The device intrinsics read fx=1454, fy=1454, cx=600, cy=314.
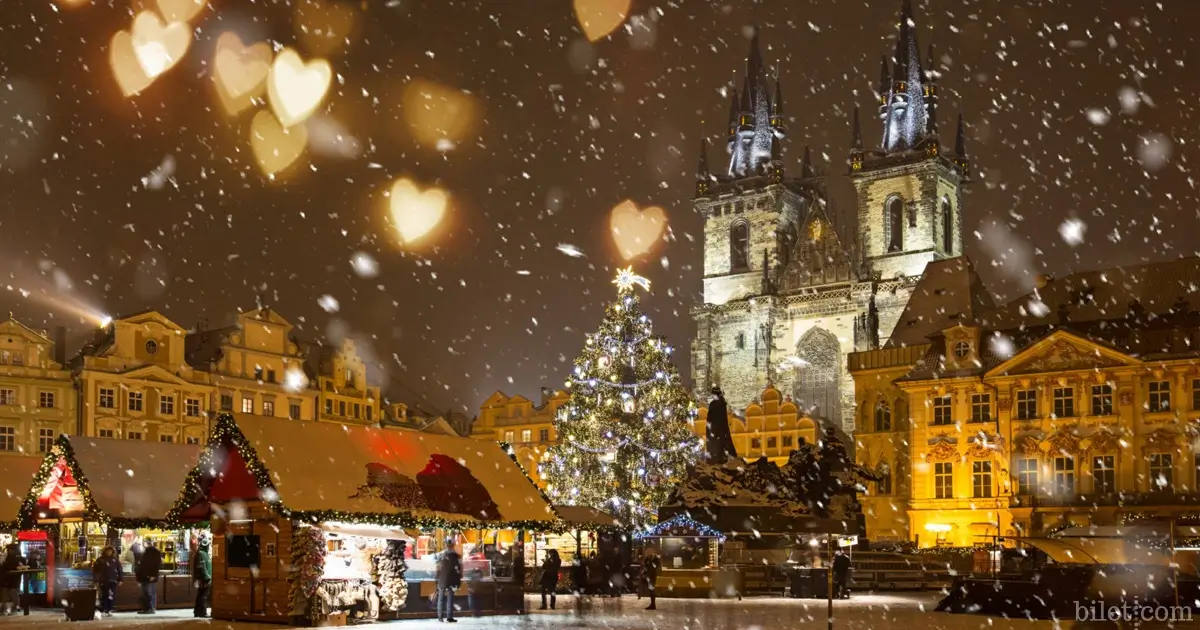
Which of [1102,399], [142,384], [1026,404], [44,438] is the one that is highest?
[142,384]

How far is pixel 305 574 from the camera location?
21.1m

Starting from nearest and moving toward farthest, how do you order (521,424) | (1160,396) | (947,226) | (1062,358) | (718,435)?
(718,435)
(1160,396)
(1062,358)
(521,424)
(947,226)

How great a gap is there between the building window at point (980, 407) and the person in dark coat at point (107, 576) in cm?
3604

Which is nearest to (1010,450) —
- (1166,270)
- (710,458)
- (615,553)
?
(1166,270)

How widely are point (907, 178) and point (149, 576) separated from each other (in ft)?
219

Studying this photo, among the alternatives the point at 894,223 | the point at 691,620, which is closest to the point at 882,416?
the point at 894,223

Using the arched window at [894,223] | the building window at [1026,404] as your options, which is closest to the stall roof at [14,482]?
the building window at [1026,404]

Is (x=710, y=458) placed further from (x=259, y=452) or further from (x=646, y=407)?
(x=259, y=452)

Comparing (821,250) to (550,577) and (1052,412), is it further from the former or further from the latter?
(550,577)

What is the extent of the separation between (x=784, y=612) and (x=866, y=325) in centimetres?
5766

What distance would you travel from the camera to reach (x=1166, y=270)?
5334 cm

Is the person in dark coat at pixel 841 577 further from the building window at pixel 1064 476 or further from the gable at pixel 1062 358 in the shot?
the gable at pixel 1062 358

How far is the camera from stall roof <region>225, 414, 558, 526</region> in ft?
70.1

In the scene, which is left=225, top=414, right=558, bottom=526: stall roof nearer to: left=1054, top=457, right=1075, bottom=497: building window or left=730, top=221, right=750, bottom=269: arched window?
left=1054, top=457, right=1075, bottom=497: building window
